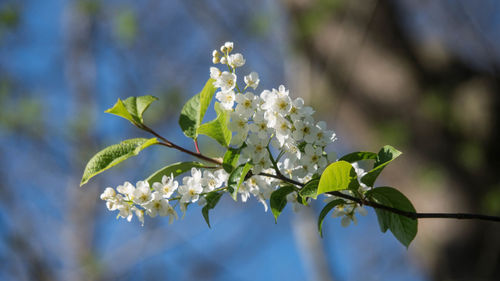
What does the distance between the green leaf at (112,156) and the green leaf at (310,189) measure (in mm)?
238

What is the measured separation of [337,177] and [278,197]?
0.41 ft

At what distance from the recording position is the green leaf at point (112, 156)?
0.71 meters

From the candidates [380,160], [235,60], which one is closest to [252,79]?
[235,60]

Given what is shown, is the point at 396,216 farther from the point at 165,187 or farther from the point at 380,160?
the point at 165,187

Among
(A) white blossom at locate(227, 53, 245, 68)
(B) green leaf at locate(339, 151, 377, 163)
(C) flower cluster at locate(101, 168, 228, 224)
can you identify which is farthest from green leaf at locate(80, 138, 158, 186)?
(B) green leaf at locate(339, 151, 377, 163)

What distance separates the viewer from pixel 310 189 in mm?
667

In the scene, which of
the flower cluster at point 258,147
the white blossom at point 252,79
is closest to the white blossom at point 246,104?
the flower cluster at point 258,147

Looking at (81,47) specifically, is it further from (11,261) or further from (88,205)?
(11,261)

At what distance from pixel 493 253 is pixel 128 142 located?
2.47 meters

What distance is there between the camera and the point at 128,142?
0.75m

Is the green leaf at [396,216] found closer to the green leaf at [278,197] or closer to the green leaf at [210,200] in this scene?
the green leaf at [278,197]

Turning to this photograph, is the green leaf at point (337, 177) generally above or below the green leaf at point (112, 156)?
below

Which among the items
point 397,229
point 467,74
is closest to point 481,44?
point 467,74

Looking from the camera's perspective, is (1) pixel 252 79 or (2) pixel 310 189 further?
(1) pixel 252 79
